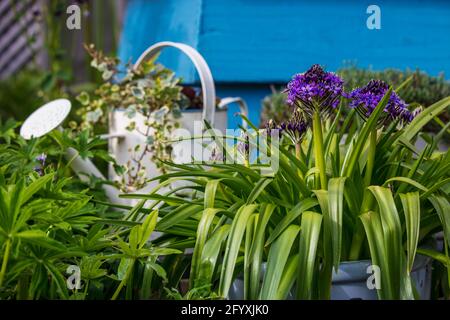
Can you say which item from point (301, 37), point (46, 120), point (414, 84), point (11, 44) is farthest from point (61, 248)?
point (11, 44)

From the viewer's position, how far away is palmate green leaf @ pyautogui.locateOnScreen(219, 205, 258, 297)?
1.63 m

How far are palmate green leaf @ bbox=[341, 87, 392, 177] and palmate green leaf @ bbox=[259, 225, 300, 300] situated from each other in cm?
24

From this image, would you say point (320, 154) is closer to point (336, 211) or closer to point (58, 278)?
point (336, 211)

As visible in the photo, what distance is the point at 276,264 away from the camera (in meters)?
1.62

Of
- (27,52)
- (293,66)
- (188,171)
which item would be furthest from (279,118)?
(27,52)

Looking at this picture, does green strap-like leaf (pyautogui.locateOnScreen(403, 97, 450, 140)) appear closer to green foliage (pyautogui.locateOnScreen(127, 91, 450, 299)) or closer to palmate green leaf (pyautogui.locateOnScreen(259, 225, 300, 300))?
green foliage (pyautogui.locateOnScreen(127, 91, 450, 299))

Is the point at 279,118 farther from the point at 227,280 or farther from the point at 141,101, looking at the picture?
the point at 227,280

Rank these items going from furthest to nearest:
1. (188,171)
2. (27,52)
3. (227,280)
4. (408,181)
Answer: (27,52)
(188,171)
(408,181)
(227,280)

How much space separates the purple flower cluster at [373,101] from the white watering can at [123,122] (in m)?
0.63

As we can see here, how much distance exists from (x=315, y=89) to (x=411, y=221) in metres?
0.36

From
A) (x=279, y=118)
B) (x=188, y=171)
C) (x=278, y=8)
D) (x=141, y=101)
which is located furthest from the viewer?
(x=278, y=8)

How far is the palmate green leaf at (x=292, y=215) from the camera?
66.2 inches

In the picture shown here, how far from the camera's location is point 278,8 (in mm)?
3537
